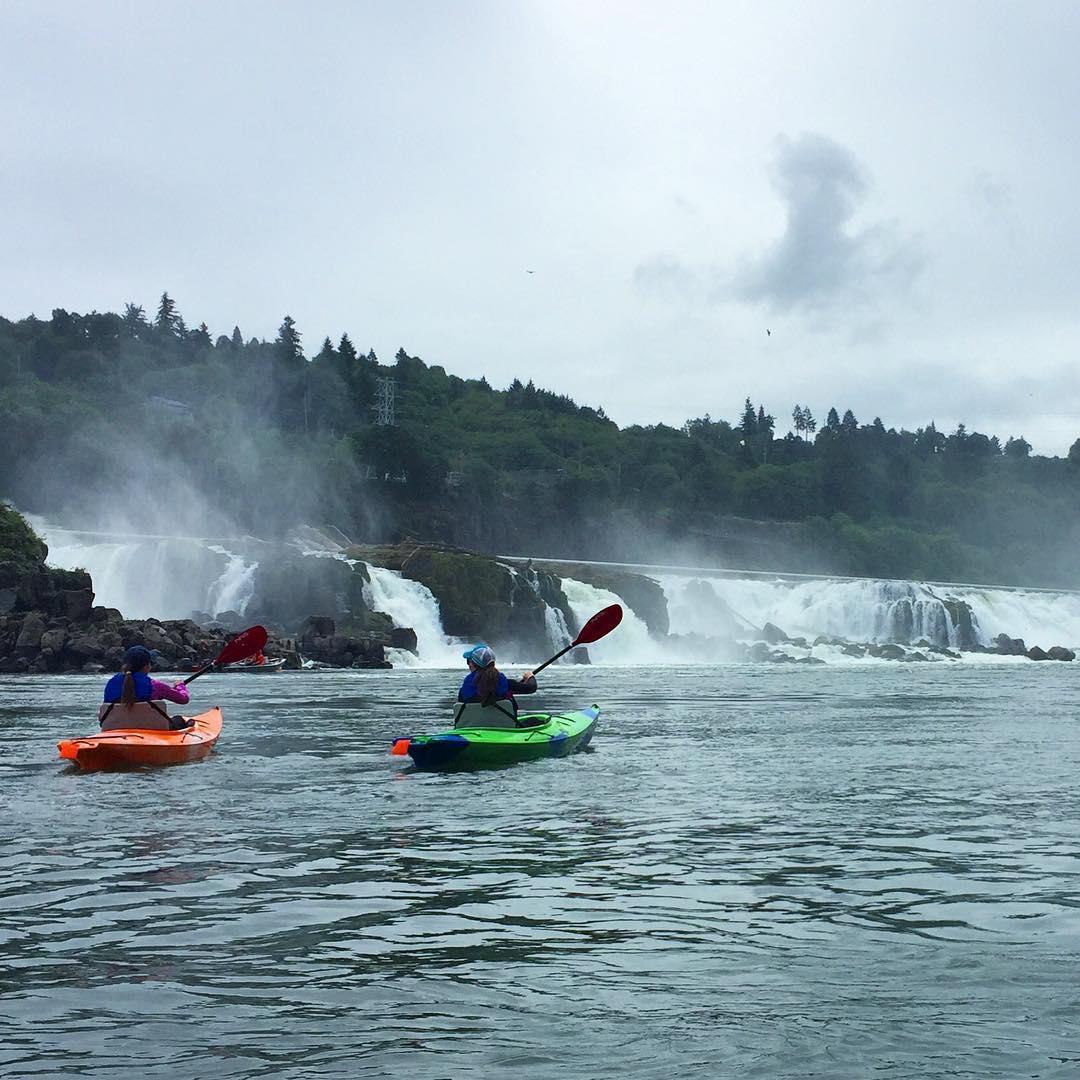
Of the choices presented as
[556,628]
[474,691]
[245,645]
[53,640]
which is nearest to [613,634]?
[556,628]

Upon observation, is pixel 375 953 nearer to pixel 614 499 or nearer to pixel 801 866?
pixel 801 866

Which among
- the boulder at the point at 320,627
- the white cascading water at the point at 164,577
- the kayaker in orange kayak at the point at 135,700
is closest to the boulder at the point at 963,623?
the boulder at the point at 320,627

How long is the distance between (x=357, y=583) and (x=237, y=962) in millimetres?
45429

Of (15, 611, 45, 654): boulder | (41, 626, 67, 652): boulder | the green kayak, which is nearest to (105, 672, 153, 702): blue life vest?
the green kayak

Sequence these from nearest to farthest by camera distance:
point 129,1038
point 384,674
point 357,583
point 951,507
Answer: point 129,1038
point 384,674
point 357,583
point 951,507

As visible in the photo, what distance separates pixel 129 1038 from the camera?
525 cm

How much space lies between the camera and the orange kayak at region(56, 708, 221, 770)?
47.7 ft

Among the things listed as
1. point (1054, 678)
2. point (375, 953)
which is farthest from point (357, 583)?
point (375, 953)

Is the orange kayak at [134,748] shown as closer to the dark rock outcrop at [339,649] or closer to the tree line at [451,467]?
the dark rock outcrop at [339,649]

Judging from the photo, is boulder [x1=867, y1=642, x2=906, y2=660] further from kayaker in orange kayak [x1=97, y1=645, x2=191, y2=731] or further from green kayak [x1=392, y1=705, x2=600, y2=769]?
kayaker in orange kayak [x1=97, y1=645, x2=191, y2=731]

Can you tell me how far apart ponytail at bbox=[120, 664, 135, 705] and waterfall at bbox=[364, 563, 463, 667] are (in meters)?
35.0

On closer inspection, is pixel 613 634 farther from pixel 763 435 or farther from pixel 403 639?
pixel 763 435

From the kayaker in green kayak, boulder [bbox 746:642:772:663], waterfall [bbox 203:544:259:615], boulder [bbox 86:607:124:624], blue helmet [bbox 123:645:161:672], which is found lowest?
boulder [bbox 746:642:772:663]

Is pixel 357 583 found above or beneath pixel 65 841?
above
